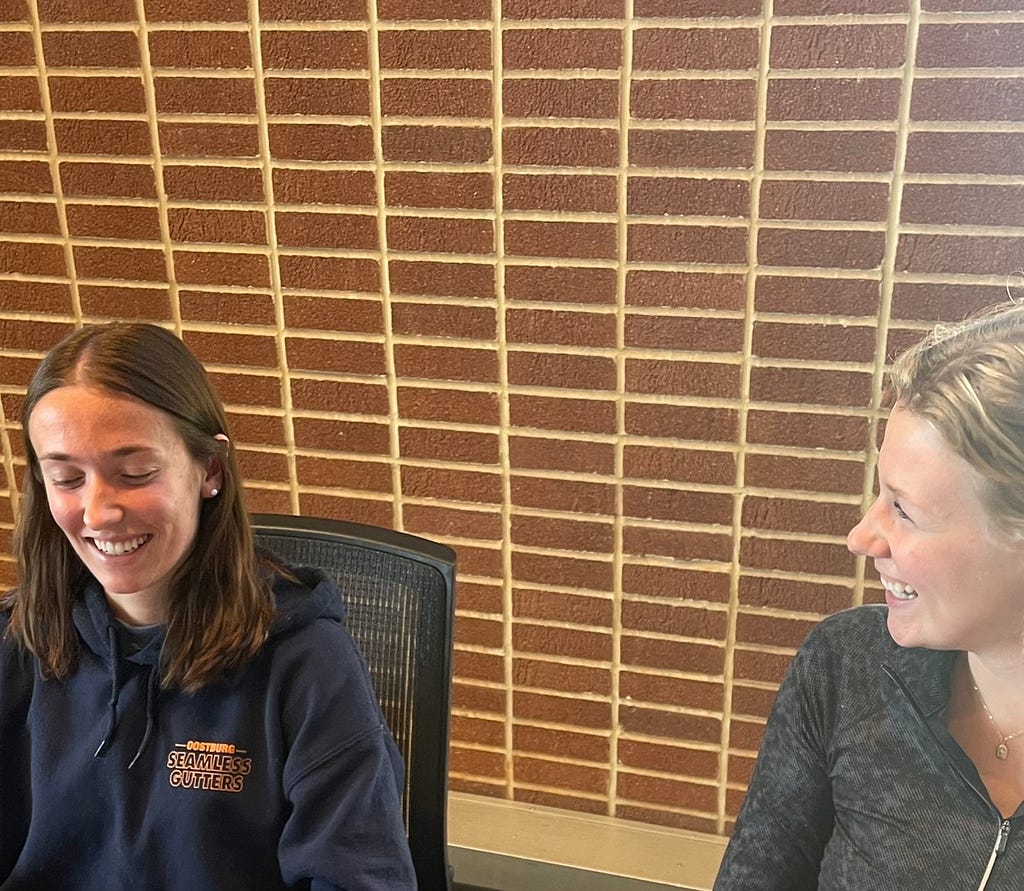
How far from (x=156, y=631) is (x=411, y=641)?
0.99 feet

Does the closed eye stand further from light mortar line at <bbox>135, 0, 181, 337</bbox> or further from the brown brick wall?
light mortar line at <bbox>135, 0, 181, 337</bbox>

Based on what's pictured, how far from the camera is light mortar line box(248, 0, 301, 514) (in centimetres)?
182

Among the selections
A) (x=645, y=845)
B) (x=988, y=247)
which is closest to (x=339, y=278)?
(x=988, y=247)

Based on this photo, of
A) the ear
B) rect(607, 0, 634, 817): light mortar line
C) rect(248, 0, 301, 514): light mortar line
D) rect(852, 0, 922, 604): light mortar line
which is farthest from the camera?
rect(248, 0, 301, 514): light mortar line

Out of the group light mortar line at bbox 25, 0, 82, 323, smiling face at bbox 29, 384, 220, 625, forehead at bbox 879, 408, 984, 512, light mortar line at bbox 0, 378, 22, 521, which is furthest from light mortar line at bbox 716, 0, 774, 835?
light mortar line at bbox 0, 378, 22, 521

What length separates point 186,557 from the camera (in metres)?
1.25

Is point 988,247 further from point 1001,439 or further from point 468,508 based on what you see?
point 468,508

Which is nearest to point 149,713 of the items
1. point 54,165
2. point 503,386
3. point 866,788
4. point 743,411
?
point 866,788

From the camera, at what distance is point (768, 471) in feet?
6.01

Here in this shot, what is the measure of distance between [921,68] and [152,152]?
1.29 metres

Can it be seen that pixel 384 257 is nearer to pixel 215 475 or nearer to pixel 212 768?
pixel 215 475

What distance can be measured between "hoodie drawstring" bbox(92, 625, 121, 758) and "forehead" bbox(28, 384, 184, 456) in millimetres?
234

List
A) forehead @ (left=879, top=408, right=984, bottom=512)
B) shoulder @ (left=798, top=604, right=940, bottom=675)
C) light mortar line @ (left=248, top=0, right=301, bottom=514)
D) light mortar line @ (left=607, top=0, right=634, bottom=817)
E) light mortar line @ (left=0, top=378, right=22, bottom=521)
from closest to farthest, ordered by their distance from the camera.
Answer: forehead @ (left=879, top=408, right=984, bottom=512)
shoulder @ (left=798, top=604, right=940, bottom=675)
light mortar line @ (left=607, top=0, right=634, bottom=817)
light mortar line @ (left=248, top=0, right=301, bottom=514)
light mortar line @ (left=0, top=378, right=22, bottom=521)

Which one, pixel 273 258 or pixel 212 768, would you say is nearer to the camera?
pixel 212 768
